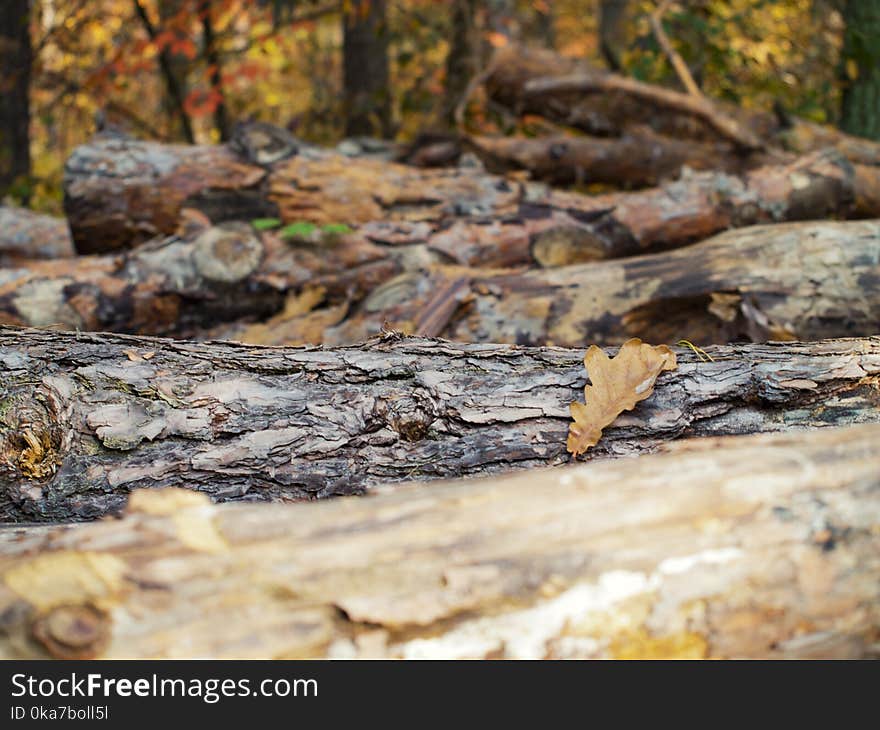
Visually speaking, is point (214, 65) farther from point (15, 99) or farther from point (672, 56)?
point (672, 56)

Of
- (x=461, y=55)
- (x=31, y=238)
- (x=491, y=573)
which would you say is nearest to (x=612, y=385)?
(x=491, y=573)

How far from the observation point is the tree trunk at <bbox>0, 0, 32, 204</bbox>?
Result: 7691mm

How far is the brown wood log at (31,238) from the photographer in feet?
15.1

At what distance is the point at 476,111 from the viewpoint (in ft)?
22.0

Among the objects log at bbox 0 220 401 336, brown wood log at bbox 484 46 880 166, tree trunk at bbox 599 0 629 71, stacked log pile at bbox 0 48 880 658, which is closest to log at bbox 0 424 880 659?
stacked log pile at bbox 0 48 880 658

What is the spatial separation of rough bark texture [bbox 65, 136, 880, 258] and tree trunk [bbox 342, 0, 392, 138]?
361 cm

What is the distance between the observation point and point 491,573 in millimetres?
1245

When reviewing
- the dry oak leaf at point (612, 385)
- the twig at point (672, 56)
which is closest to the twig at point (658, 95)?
the twig at point (672, 56)

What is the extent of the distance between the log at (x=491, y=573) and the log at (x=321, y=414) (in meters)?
0.76

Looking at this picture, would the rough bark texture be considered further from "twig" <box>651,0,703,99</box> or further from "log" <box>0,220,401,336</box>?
"twig" <box>651,0,703,99</box>

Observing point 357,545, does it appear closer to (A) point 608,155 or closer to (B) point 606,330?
(B) point 606,330

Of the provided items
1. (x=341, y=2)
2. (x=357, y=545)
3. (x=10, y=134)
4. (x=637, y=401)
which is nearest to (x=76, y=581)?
(x=357, y=545)

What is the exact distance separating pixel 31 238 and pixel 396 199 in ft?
7.43

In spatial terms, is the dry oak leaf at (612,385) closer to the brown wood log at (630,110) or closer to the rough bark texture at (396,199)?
the rough bark texture at (396,199)
